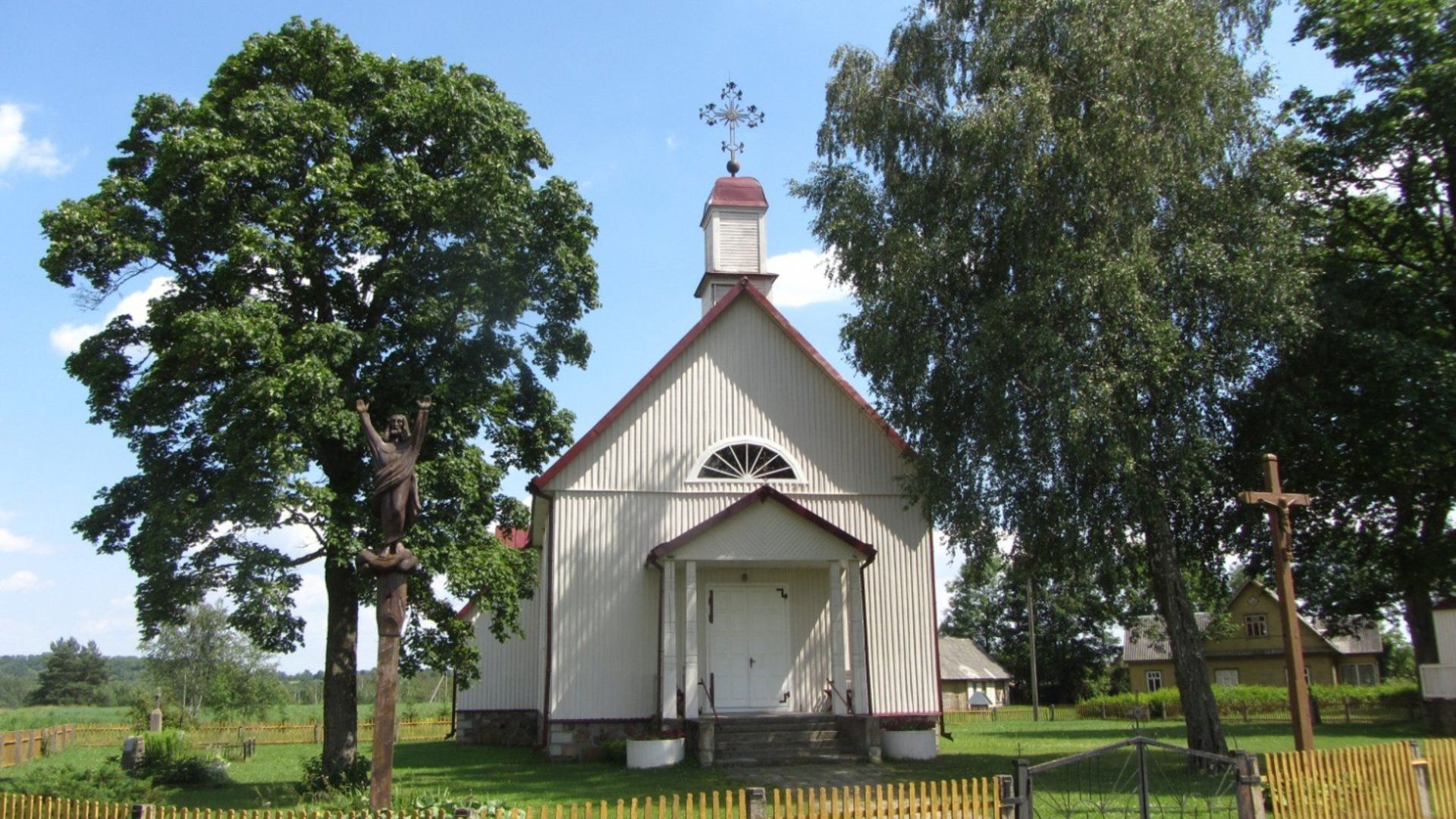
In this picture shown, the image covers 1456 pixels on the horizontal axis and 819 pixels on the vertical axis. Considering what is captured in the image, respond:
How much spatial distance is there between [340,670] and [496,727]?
11.4m

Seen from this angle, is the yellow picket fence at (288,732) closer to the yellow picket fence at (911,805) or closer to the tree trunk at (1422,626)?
the yellow picket fence at (911,805)

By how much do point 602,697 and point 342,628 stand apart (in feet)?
15.9

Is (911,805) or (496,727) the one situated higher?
(911,805)

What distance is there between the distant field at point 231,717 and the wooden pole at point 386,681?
2500cm

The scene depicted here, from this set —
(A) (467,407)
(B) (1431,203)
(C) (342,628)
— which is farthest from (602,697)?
(B) (1431,203)

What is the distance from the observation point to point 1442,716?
25.1m

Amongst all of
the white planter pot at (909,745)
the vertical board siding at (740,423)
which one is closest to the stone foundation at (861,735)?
the white planter pot at (909,745)

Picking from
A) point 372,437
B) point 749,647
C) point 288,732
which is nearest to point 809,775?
point 749,647

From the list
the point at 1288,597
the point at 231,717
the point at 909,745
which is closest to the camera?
the point at 1288,597

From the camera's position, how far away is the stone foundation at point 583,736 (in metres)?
19.1

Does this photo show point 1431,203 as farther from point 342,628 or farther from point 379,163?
point 342,628

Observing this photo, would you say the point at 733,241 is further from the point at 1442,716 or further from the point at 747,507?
the point at 1442,716

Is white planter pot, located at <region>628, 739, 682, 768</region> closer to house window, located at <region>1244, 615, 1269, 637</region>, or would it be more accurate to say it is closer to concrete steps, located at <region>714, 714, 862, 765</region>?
concrete steps, located at <region>714, 714, 862, 765</region>

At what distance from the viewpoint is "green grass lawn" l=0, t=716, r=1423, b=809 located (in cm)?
1538
